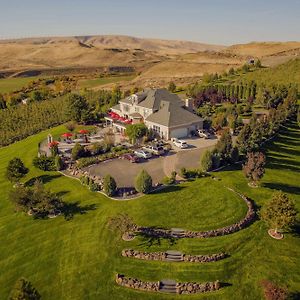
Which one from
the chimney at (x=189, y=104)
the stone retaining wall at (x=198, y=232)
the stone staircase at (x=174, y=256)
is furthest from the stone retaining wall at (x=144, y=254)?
the chimney at (x=189, y=104)

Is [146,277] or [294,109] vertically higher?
[294,109]

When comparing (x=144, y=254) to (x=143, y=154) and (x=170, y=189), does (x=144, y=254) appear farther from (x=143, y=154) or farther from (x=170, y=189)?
(x=143, y=154)

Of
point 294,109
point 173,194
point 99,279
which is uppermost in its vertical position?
point 294,109

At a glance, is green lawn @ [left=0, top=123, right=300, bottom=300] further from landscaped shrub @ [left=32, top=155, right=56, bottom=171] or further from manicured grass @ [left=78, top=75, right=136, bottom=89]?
manicured grass @ [left=78, top=75, right=136, bottom=89]

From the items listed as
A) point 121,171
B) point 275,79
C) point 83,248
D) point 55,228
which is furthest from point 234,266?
point 275,79

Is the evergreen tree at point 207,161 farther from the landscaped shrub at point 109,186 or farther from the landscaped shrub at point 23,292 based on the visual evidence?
the landscaped shrub at point 23,292

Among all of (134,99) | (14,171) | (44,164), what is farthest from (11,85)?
(14,171)

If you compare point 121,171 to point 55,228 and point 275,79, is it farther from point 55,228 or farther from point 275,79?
point 275,79
